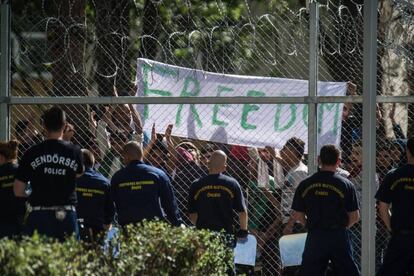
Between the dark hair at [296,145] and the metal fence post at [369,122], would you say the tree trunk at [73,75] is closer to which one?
the dark hair at [296,145]

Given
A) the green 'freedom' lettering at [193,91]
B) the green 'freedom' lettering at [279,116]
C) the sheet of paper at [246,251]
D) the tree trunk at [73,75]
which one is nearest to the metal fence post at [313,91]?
the green 'freedom' lettering at [279,116]

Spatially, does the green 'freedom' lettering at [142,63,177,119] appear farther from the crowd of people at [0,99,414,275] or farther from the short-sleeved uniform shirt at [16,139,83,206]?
the short-sleeved uniform shirt at [16,139,83,206]

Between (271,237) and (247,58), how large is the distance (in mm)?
2155

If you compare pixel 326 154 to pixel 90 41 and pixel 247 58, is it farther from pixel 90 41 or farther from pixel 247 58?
pixel 90 41

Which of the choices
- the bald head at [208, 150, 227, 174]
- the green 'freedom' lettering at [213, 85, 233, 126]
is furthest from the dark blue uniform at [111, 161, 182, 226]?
the green 'freedom' lettering at [213, 85, 233, 126]

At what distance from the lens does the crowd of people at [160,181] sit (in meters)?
9.42

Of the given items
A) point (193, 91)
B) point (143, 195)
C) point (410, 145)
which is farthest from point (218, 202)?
point (410, 145)

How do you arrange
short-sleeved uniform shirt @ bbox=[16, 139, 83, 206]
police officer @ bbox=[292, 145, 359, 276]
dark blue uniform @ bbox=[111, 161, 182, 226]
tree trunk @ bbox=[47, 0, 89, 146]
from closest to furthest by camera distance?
short-sleeved uniform shirt @ bbox=[16, 139, 83, 206], police officer @ bbox=[292, 145, 359, 276], dark blue uniform @ bbox=[111, 161, 182, 226], tree trunk @ bbox=[47, 0, 89, 146]

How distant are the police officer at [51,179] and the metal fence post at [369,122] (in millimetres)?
3004

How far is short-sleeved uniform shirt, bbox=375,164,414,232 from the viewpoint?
33.4 feet

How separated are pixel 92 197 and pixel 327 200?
2536mm

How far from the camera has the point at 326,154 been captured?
1049 cm

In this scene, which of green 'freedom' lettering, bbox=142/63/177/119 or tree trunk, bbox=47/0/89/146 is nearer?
green 'freedom' lettering, bbox=142/63/177/119

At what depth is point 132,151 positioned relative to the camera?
1093cm
